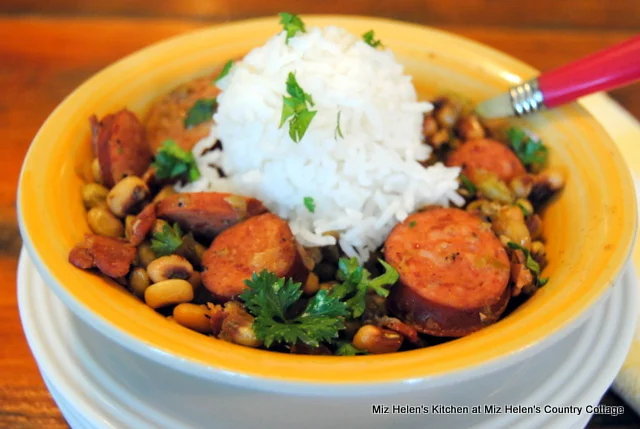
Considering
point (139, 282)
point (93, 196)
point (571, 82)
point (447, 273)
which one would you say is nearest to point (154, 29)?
point (93, 196)

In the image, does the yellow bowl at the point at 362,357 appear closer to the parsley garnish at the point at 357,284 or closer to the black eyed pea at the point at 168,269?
the black eyed pea at the point at 168,269

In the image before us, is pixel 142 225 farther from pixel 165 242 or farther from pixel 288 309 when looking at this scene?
pixel 288 309

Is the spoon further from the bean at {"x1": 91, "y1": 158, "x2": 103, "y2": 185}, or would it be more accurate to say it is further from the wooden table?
the bean at {"x1": 91, "y1": 158, "x2": 103, "y2": 185}

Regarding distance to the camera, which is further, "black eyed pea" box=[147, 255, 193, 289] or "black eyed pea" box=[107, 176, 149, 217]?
"black eyed pea" box=[107, 176, 149, 217]

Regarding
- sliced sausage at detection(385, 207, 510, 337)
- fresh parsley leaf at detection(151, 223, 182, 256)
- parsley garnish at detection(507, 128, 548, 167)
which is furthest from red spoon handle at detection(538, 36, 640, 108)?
fresh parsley leaf at detection(151, 223, 182, 256)

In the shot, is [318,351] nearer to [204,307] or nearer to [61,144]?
[204,307]
